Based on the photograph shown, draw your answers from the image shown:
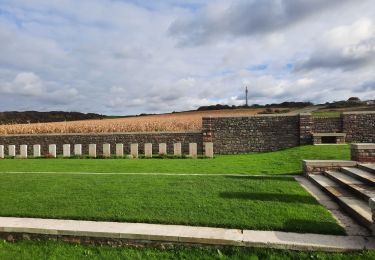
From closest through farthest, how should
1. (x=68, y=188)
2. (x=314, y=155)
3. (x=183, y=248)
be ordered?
(x=183, y=248) → (x=68, y=188) → (x=314, y=155)

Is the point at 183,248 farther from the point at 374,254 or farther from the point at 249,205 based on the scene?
the point at 374,254

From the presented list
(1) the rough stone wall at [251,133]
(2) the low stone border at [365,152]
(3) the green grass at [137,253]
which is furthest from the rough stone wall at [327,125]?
(3) the green grass at [137,253]

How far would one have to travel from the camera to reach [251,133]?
1814 cm

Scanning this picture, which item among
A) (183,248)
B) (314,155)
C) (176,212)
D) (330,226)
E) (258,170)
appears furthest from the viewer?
(314,155)

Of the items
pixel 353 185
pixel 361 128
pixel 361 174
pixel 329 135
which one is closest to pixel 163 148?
pixel 329 135

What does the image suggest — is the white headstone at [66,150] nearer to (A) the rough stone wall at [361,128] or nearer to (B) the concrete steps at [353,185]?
(B) the concrete steps at [353,185]

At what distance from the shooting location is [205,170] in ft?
36.3

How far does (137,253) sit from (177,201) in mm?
1824

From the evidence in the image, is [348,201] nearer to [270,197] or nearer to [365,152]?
[270,197]

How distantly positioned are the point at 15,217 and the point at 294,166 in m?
8.46

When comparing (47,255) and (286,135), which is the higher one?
(286,135)

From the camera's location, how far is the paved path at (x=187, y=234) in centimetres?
452

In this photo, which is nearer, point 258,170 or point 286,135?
point 258,170

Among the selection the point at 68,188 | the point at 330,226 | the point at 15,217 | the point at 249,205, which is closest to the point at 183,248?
the point at 249,205
